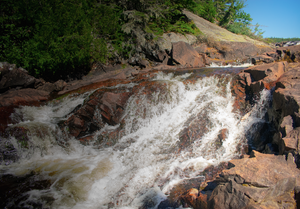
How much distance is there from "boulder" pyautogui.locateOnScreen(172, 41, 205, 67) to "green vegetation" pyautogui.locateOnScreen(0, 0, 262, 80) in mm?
2536

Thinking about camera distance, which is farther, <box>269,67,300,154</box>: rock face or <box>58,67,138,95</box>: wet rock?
<box>58,67,138,95</box>: wet rock

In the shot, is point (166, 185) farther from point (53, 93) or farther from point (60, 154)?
point (53, 93)

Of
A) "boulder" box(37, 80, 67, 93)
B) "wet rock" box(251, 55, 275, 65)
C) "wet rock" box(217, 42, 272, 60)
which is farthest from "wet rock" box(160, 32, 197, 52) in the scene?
"boulder" box(37, 80, 67, 93)

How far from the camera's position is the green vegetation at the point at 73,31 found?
9.16m

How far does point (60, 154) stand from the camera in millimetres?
5070

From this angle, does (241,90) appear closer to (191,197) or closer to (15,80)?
(191,197)

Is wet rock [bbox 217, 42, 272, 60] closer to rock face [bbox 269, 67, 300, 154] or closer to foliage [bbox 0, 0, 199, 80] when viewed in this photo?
foliage [bbox 0, 0, 199, 80]

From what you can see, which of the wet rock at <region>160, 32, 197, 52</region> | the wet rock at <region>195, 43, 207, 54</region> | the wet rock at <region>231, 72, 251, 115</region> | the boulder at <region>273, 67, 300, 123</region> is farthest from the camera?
the wet rock at <region>195, 43, 207, 54</region>

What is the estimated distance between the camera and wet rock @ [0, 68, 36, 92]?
26.7 ft

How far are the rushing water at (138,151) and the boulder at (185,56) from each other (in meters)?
3.56

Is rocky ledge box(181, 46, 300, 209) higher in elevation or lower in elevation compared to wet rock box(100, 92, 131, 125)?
lower

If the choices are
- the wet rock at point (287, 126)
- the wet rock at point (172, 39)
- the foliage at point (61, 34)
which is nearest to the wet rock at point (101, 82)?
the foliage at point (61, 34)

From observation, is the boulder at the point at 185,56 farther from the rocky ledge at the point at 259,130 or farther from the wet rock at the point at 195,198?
the wet rock at the point at 195,198

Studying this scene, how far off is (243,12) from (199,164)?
2387cm
